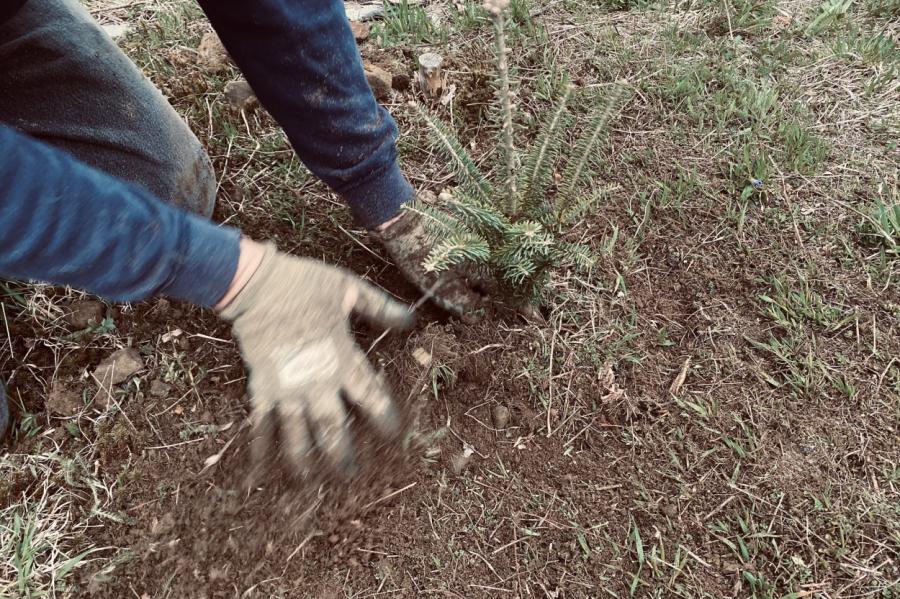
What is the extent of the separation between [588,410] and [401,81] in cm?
151

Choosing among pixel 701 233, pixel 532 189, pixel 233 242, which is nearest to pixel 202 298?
A: pixel 233 242

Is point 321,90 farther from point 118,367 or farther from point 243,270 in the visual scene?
point 118,367

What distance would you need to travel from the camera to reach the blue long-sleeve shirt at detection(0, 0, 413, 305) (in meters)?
1.10

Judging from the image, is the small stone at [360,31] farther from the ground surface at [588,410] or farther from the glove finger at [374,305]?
the glove finger at [374,305]

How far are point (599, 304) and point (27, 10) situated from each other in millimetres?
1937

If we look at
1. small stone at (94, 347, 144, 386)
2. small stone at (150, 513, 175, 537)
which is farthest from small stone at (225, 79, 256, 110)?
small stone at (150, 513, 175, 537)

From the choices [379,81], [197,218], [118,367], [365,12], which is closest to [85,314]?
[118,367]

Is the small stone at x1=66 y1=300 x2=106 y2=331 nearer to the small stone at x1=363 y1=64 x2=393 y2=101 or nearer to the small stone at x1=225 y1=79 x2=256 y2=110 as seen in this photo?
the small stone at x1=225 y1=79 x2=256 y2=110

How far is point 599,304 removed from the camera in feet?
6.10

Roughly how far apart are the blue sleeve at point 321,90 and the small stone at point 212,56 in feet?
3.22

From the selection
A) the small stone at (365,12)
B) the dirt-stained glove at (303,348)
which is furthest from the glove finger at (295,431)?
the small stone at (365,12)

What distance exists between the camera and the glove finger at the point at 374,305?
150cm

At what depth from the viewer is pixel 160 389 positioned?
1.81 metres

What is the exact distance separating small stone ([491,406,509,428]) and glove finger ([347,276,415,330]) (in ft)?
1.22
